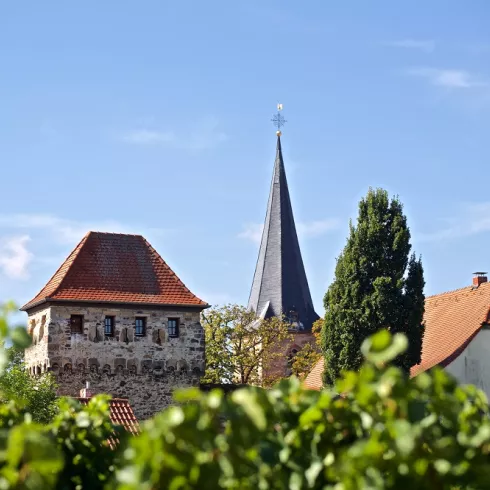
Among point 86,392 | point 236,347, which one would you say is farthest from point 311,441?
point 236,347

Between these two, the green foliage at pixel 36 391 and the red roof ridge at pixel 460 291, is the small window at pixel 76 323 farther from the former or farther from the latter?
A: the red roof ridge at pixel 460 291

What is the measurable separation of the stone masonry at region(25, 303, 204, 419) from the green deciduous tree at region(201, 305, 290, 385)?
674 inches

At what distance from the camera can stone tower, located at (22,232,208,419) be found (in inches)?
1329

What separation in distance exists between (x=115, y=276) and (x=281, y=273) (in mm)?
33373

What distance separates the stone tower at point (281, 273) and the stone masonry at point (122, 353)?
30.7 m

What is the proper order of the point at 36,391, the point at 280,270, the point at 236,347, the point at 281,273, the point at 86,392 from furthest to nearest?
the point at 280,270
the point at 281,273
the point at 236,347
the point at 86,392
the point at 36,391

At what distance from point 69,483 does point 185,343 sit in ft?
95.6

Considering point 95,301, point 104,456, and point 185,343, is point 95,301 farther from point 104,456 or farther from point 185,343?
point 104,456

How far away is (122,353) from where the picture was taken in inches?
1346

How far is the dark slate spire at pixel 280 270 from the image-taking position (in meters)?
67.4

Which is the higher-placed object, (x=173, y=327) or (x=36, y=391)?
(x=173, y=327)

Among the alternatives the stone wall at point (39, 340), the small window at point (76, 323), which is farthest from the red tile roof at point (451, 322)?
the stone wall at point (39, 340)

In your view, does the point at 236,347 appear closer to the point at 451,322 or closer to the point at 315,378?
the point at 315,378

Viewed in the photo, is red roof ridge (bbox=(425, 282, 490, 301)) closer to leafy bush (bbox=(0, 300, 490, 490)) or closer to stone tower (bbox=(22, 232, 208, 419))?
stone tower (bbox=(22, 232, 208, 419))
